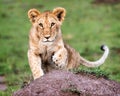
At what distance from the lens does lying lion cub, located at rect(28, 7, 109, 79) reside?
7.51 metres

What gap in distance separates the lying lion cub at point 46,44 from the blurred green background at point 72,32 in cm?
286

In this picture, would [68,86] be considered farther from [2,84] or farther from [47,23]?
[2,84]

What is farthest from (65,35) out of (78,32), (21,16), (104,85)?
(104,85)

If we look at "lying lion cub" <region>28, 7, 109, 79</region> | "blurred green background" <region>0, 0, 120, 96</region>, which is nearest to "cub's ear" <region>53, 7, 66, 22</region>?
"lying lion cub" <region>28, 7, 109, 79</region>

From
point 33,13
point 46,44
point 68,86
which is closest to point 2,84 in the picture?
point 33,13

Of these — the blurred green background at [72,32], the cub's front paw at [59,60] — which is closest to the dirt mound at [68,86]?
the cub's front paw at [59,60]

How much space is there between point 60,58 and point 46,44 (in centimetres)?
26

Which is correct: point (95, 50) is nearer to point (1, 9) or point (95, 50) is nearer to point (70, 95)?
point (1, 9)

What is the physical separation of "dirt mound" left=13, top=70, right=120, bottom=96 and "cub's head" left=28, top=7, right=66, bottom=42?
71cm

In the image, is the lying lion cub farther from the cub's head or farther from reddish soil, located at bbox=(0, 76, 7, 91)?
reddish soil, located at bbox=(0, 76, 7, 91)

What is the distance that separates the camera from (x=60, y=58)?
754 cm

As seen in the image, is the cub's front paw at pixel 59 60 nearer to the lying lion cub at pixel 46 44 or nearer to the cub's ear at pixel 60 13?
the lying lion cub at pixel 46 44

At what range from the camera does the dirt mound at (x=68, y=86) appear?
6473 millimetres

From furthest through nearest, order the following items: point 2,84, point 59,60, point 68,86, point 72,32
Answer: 1. point 72,32
2. point 2,84
3. point 59,60
4. point 68,86
